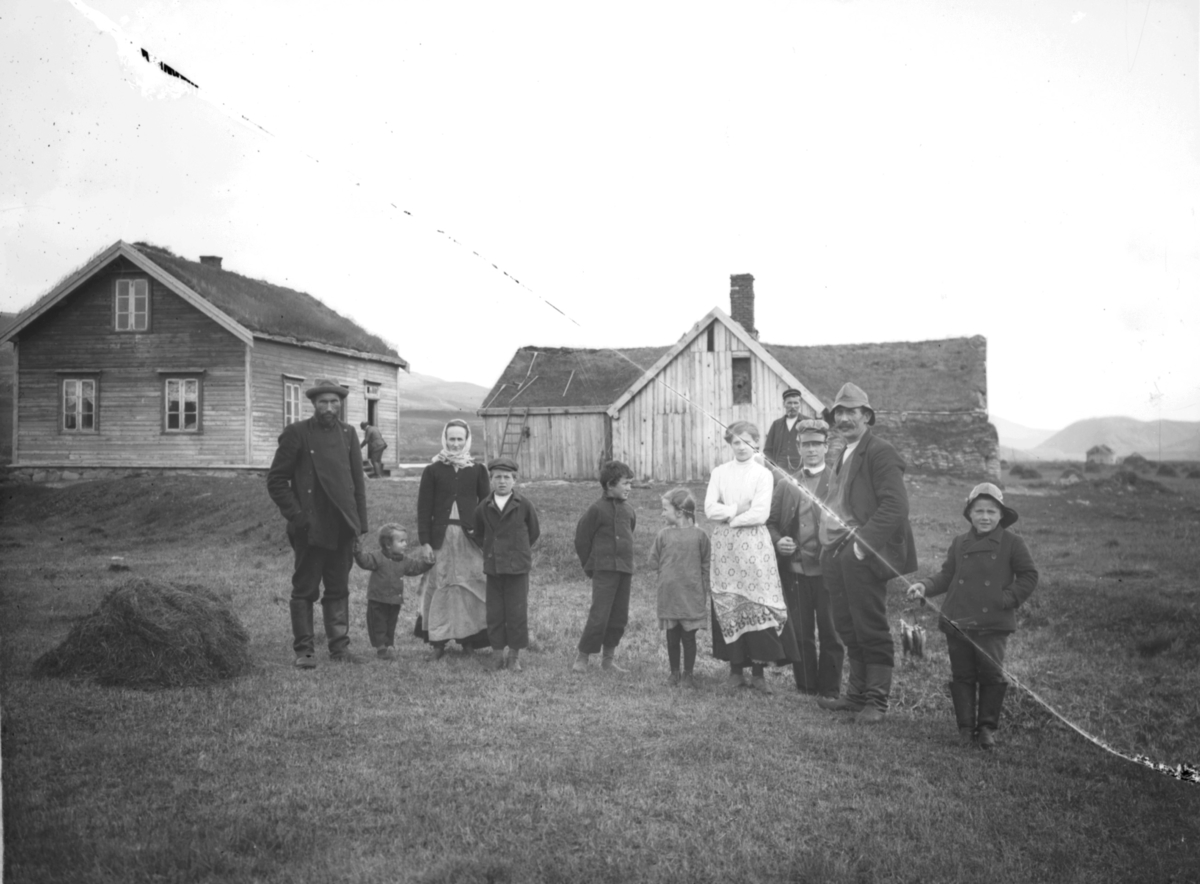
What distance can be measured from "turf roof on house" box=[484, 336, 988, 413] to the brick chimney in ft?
8.35

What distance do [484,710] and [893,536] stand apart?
2.90 metres

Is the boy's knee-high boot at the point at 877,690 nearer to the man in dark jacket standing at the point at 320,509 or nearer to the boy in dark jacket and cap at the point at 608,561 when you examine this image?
the boy in dark jacket and cap at the point at 608,561

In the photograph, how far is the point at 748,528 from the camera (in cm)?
694

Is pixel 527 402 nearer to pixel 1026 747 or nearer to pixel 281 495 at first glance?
pixel 281 495

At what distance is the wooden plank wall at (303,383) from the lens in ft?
78.8

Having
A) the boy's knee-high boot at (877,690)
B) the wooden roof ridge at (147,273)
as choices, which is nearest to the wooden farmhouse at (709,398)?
the wooden roof ridge at (147,273)

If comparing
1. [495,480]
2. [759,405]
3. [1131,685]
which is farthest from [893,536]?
[759,405]

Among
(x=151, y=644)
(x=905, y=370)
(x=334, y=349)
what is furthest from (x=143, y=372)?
(x=905, y=370)

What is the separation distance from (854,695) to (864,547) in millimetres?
1051

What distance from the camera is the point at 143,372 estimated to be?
2405 cm

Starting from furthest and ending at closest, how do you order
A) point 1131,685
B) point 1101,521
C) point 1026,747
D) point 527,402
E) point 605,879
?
point 527,402 < point 1101,521 < point 1131,685 < point 1026,747 < point 605,879

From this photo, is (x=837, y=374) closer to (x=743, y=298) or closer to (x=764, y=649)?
(x=743, y=298)

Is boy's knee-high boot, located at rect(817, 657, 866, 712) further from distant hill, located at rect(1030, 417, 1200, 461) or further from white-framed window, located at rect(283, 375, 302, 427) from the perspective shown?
distant hill, located at rect(1030, 417, 1200, 461)

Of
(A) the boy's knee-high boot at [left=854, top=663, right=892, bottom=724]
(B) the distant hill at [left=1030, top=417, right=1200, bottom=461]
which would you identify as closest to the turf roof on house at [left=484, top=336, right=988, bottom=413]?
(A) the boy's knee-high boot at [left=854, top=663, right=892, bottom=724]
